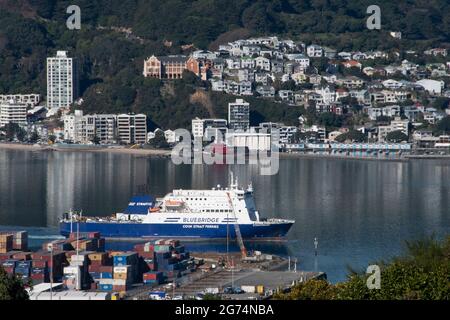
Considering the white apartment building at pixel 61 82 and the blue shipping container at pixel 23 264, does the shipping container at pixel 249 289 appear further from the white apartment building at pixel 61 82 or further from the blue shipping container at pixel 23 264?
the white apartment building at pixel 61 82

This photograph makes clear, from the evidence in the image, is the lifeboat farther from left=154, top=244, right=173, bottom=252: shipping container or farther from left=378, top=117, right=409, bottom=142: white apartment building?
left=378, top=117, right=409, bottom=142: white apartment building

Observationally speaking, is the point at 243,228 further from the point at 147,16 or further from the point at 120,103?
the point at 147,16

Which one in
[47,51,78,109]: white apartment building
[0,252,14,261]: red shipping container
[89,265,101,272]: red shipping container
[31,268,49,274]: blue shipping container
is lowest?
[31,268,49,274]: blue shipping container

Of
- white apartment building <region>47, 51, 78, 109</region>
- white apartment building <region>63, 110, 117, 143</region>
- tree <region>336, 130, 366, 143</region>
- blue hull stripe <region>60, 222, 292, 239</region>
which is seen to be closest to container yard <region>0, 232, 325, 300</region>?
blue hull stripe <region>60, 222, 292, 239</region>

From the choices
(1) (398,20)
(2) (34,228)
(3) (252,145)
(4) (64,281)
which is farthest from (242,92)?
(4) (64,281)

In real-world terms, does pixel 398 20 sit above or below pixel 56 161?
above

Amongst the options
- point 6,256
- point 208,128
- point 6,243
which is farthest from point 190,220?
point 208,128

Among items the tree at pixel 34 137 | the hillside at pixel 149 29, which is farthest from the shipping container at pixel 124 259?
the hillside at pixel 149 29
